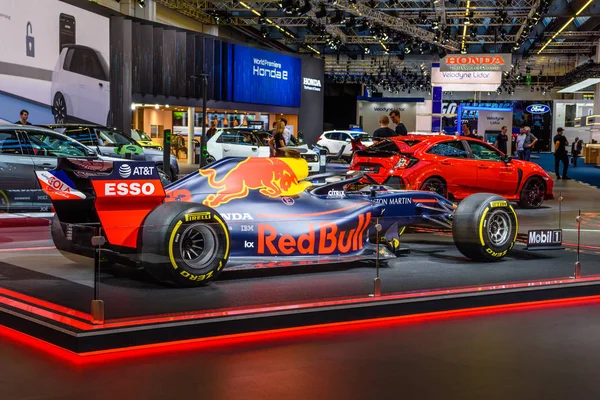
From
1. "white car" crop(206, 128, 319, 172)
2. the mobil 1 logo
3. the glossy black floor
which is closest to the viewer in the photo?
the glossy black floor

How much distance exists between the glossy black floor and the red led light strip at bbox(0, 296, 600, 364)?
0.04 metres

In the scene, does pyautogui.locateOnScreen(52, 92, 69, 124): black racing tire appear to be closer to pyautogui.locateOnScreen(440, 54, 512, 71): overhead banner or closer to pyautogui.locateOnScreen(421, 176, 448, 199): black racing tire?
pyautogui.locateOnScreen(421, 176, 448, 199): black racing tire

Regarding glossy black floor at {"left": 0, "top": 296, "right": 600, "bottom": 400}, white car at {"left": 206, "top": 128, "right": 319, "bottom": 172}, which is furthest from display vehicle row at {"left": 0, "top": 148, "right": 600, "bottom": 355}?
white car at {"left": 206, "top": 128, "right": 319, "bottom": 172}

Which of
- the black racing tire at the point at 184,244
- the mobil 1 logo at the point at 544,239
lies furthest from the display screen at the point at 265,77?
the black racing tire at the point at 184,244

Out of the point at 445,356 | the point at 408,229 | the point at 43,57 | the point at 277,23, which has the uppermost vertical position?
the point at 277,23

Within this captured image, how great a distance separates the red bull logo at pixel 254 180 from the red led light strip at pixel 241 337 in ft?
5.69

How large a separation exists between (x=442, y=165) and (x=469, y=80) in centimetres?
1503

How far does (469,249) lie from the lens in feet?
24.2

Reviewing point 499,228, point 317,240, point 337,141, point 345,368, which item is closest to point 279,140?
point 499,228

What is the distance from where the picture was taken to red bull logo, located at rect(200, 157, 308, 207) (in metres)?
6.74

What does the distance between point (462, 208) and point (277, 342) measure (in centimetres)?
301

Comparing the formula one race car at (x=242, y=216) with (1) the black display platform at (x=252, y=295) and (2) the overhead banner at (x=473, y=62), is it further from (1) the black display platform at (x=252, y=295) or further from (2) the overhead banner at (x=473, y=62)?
(2) the overhead banner at (x=473, y=62)

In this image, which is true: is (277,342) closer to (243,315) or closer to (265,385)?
(243,315)

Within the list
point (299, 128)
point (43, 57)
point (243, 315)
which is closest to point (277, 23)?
point (299, 128)
